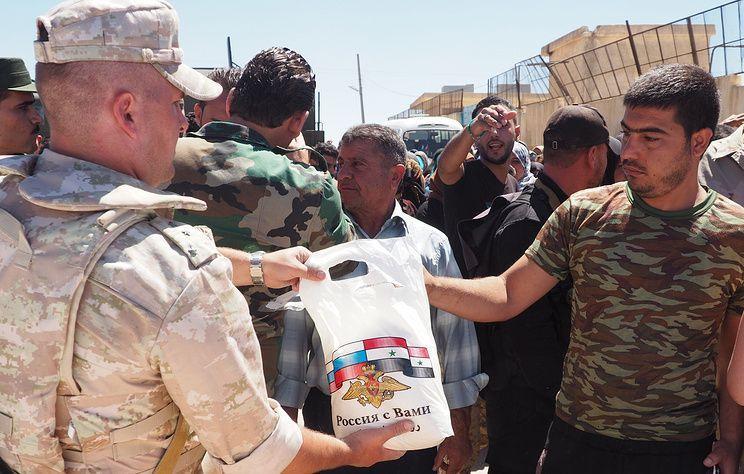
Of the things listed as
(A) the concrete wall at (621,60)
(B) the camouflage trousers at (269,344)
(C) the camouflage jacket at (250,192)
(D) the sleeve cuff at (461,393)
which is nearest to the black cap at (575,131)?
(D) the sleeve cuff at (461,393)

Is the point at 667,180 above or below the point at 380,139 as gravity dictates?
below

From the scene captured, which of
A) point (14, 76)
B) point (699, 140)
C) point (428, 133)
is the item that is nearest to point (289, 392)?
point (699, 140)

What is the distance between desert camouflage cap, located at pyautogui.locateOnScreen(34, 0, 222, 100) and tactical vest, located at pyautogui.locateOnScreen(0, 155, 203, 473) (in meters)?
0.27

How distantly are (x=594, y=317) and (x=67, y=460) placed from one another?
5.61ft

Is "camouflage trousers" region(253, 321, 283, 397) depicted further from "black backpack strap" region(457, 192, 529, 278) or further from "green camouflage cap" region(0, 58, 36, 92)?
"green camouflage cap" region(0, 58, 36, 92)

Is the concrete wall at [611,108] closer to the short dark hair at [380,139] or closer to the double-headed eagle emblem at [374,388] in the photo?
the short dark hair at [380,139]

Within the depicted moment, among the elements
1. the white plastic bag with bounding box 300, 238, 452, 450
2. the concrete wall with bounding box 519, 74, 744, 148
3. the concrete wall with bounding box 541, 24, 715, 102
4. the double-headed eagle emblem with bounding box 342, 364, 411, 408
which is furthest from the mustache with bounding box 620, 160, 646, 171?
the concrete wall with bounding box 541, 24, 715, 102

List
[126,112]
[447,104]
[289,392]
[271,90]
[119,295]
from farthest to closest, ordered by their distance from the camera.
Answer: [447,104]
[289,392]
[271,90]
[126,112]
[119,295]

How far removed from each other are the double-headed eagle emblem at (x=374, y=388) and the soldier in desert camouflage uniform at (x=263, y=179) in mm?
648

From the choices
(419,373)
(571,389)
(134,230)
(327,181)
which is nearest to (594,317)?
(571,389)

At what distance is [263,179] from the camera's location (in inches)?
85.7

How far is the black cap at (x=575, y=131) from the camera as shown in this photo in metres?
3.05

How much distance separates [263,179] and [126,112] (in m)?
Answer: 0.85

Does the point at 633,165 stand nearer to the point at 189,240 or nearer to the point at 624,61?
the point at 189,240
